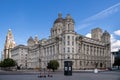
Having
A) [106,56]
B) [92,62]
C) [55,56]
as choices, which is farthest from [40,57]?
[106,56]

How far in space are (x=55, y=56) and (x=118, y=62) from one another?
55.8m

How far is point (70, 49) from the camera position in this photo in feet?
506

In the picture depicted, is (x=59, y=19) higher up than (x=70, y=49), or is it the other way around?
(x=59, y=19)

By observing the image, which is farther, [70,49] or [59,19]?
[59,19]

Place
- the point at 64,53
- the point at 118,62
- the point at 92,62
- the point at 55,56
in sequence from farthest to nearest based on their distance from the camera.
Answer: the point at 118,62 < the point at 92,62 < the point at 55,56 < the point at 64,53

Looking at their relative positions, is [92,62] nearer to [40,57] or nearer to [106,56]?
[106,56]

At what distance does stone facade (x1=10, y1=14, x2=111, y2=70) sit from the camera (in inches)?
6099

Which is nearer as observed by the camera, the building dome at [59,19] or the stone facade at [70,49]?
the stone facade at [70,49]

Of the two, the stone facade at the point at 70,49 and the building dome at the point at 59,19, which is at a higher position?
the building dome at the point at 59,19

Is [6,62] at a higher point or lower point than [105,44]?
lower

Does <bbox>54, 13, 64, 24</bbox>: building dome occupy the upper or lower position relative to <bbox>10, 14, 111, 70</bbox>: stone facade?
upper

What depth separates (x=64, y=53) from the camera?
154625mm

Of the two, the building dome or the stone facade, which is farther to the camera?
the building dome

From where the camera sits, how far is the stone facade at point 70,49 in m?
155
